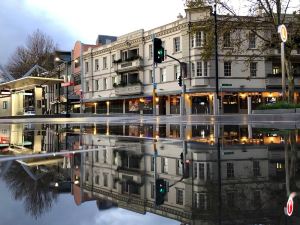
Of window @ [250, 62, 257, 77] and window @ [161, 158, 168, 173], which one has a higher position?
window @ [250, 62, 257, 77]

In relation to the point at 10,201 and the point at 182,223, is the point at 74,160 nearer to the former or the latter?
the point at 10,201

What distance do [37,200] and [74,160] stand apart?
304 cm

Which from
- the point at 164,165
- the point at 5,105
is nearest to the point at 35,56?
the point at 5,105


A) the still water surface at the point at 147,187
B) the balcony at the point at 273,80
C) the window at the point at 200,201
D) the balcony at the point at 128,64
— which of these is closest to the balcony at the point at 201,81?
the balcony at the point at 273,80

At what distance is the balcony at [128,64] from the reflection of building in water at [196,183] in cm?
4992

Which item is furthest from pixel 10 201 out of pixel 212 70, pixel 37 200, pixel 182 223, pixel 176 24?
pixel 176 24

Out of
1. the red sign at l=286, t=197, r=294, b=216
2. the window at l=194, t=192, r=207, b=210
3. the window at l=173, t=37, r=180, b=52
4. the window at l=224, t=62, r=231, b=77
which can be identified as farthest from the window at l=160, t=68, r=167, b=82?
the red sign at l=286, t=197, r=294, b=216

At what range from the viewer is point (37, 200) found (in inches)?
162

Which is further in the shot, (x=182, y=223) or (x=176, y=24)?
(x=176, y=24)

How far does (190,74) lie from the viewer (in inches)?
1917

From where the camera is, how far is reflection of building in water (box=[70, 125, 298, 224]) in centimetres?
366

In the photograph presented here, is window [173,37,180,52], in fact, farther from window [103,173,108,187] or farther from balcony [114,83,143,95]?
window [103,173,108,187]

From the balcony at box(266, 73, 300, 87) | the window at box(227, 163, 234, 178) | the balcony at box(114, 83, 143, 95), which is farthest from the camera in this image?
the balcony at box(114, 83, 143, 95)

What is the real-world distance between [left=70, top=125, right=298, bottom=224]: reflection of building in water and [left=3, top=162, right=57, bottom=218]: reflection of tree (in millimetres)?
427
